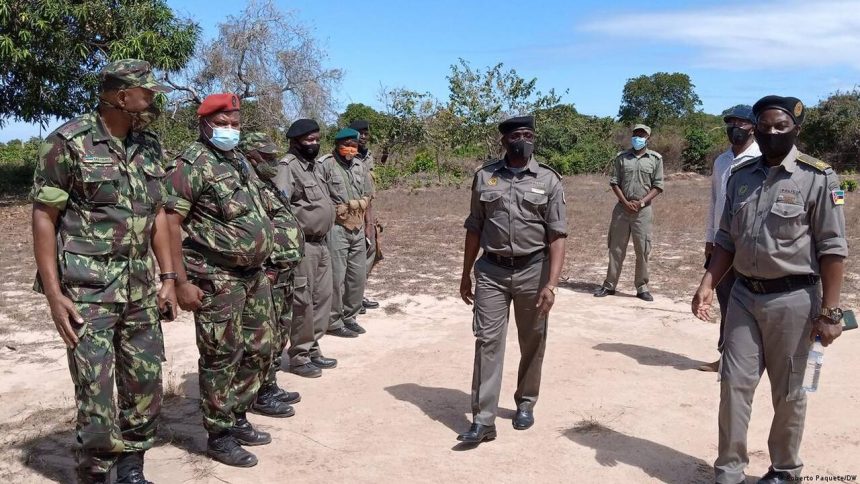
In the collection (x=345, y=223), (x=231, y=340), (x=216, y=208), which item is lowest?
(x=231, y=340)

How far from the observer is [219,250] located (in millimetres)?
4066

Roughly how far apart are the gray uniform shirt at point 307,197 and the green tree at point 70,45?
10.6 meters

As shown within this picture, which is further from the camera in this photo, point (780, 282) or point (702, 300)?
point (702, 300)

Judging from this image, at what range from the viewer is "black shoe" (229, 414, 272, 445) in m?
4.42

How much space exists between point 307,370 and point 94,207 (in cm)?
270

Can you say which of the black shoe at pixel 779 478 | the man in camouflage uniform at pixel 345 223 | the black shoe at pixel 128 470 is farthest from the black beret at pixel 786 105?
the man in camouflage uniform at pixel 345 223

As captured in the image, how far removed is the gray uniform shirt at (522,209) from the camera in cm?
450

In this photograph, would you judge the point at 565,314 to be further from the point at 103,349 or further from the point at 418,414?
the point at 103,349

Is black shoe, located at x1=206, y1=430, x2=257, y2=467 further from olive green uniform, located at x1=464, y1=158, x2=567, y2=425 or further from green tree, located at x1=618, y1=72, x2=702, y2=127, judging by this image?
green tree, located at x1=618, y1=72, x2=702, y2=127

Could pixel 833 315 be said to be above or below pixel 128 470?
above

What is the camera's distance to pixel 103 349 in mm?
3443

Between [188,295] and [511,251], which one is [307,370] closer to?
[188,295]

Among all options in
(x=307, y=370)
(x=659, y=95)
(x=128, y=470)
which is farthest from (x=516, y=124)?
(x=659, y=95)

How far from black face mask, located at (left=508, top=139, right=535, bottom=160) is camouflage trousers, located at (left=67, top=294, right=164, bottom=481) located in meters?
2.17
